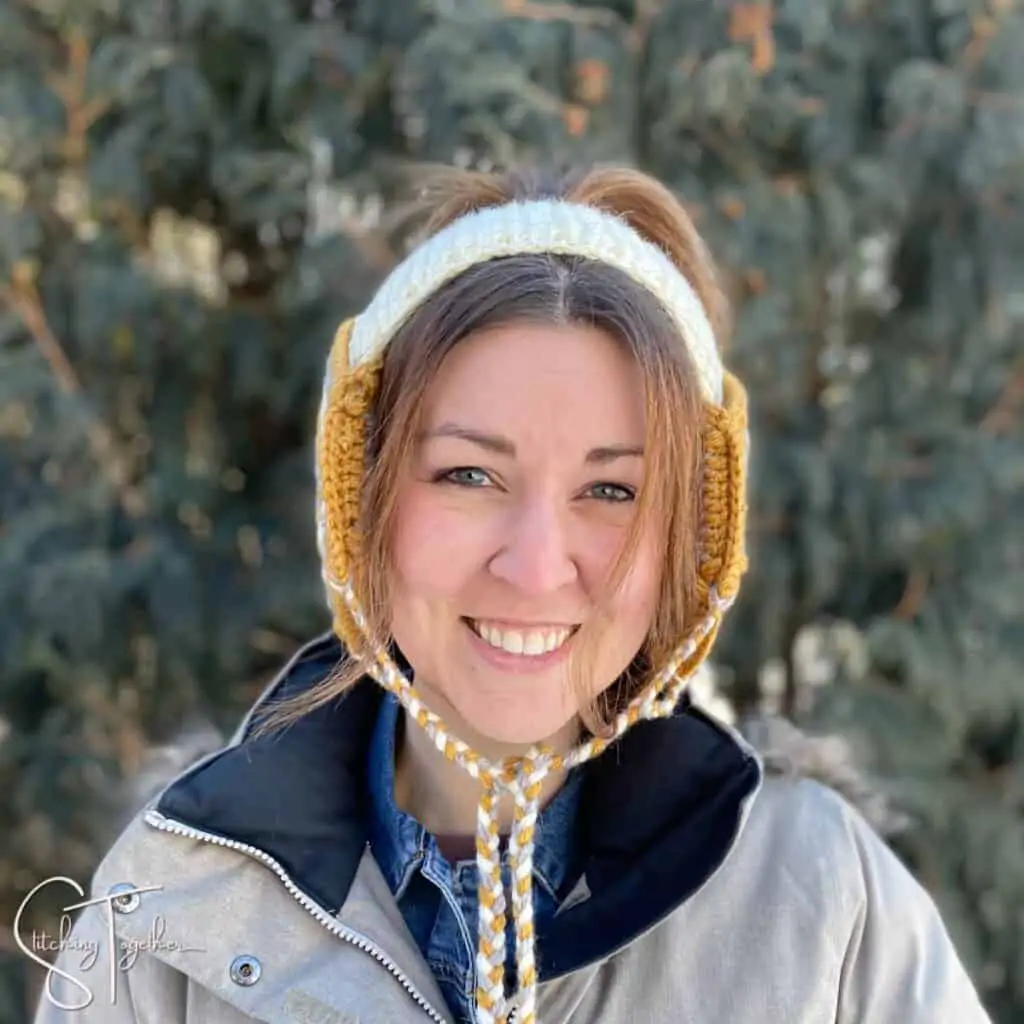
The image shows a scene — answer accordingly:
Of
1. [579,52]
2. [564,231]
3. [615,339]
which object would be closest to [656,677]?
[615,339]

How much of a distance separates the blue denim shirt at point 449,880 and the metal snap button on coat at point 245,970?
22cm

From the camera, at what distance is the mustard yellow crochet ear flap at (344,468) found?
128 centimetres

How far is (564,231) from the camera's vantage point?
124cm

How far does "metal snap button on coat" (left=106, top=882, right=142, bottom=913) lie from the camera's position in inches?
47.4

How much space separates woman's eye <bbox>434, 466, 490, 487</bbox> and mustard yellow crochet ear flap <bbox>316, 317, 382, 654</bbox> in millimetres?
125

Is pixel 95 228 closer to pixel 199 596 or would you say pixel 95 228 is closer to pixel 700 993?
pixel 199 596

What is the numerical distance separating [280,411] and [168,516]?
35 centimetres

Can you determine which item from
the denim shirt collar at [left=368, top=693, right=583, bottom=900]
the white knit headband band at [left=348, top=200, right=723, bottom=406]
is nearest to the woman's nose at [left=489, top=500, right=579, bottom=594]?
the white knit headband band at [left=348, top=200, right=723, bottom=406]

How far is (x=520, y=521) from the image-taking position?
117cm

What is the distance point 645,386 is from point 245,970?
30.7 inches

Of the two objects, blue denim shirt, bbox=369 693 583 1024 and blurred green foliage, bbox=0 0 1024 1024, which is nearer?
blue denim shirt, bbox=369 693 583 1024

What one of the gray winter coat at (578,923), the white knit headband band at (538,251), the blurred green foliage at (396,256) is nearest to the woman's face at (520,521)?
the white knit headband band at (538,251)
